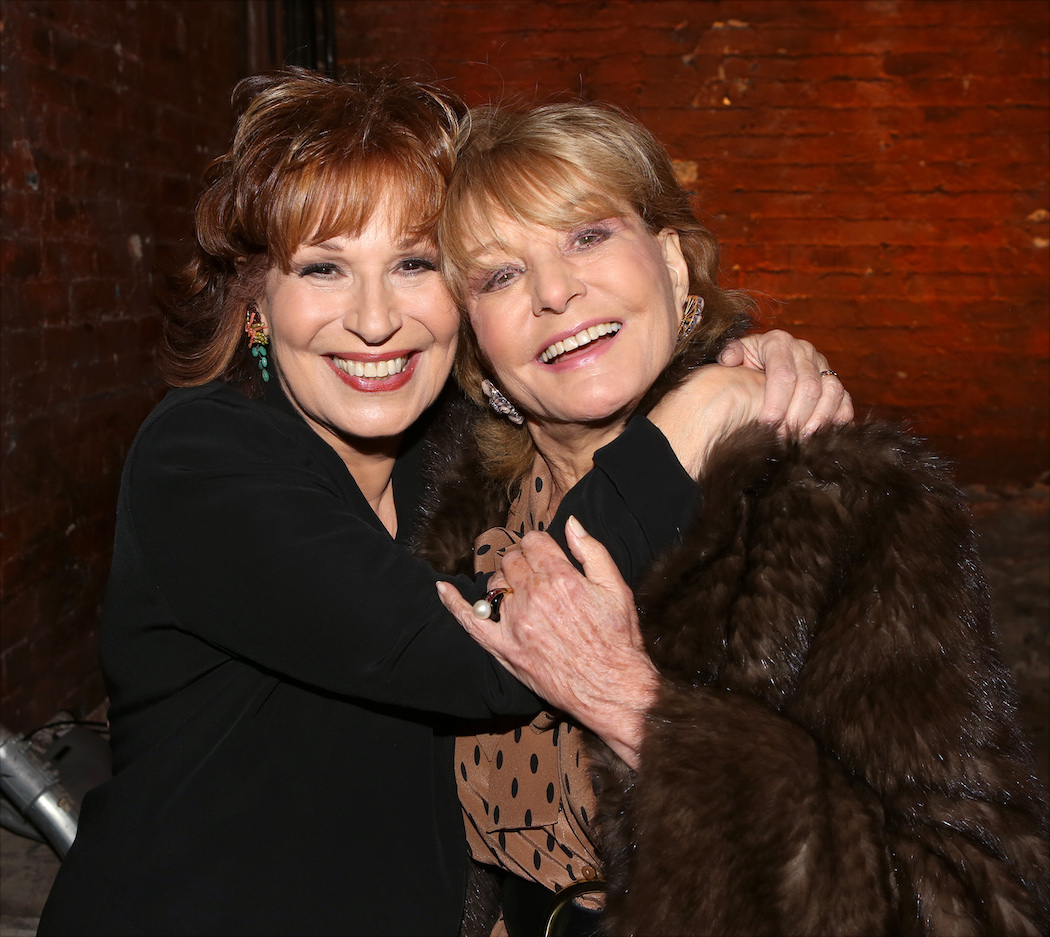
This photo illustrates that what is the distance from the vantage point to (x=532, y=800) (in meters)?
1.46

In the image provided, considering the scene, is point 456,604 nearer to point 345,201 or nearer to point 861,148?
point 345,201

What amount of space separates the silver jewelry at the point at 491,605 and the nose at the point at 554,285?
1.52ft

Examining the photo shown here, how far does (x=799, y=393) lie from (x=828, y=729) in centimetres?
52

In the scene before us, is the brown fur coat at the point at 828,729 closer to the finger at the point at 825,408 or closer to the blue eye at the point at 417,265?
the finger at the point at 825,408

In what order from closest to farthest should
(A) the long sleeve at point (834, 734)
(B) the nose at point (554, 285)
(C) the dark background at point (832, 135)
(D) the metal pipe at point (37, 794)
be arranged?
(A) the long sleeve at point (834, 734), (B) the nose at point (554, 285), (D) the metal pipe at point (37, 794), (C) the dark background at point (832, 135)

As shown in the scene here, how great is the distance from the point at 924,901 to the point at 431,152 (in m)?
1.31

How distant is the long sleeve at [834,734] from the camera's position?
1.08 meters

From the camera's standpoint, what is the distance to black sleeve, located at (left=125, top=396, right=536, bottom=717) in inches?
51.0

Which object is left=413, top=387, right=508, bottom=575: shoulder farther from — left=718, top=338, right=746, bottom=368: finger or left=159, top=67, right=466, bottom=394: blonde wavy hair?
left=718, top=338, right=746, bottom=368: finger

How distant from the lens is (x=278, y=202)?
152 cm

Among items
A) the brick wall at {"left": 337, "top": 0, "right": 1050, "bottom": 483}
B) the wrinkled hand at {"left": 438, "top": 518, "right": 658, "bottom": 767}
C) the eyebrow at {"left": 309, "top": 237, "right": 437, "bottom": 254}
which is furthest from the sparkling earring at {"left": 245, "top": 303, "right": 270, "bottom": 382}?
the brick wall at {"left": 337, "top": 0, "right": 1050, "bottom": 483}

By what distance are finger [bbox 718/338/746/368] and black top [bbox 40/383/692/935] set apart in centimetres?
27

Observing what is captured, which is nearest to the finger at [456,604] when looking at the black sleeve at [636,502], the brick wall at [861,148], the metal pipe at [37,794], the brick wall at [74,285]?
the black sleeve at [636,502]

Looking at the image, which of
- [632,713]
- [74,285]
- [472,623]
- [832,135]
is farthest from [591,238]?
[832,135]
